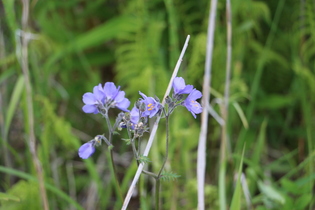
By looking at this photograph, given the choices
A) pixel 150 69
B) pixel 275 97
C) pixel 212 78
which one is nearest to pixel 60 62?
pixel 150 69

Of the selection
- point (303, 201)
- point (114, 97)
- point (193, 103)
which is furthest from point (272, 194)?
point (114, 97)

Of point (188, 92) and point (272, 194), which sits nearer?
point (188, 92)

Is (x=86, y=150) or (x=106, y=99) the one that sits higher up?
(x=106, y=99)

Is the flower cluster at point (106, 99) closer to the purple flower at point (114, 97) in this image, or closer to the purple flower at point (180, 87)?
the purple flower at point (114, 97)

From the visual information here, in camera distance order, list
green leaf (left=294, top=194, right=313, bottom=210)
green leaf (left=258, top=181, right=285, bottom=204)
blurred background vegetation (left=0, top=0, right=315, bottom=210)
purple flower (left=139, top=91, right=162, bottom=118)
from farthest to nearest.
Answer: blurred background vegetation (left=0, top=0, right=315, bottom=210) → green leaf (left=258, top=181, right=285, bottom=204) → green leaf (left=294, top=194, right=313, bottom=210) → purple flower (left=139, top=91, right=162, bottom=118)

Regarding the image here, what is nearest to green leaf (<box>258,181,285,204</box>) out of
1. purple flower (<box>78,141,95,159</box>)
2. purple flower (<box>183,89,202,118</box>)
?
purple flower (<box>183,89,202,118</box>)

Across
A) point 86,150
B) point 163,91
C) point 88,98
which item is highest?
point 163,91

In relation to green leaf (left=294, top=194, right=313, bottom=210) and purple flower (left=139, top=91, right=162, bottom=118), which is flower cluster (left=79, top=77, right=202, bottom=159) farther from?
green leaf (left=294, top=194, right=313, bottom=210)

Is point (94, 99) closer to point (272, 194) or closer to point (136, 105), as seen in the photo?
point (136, 105)
